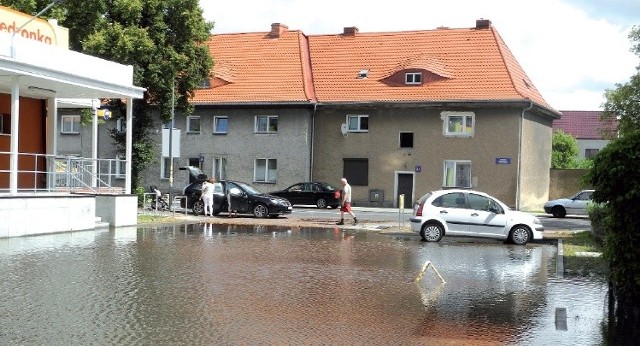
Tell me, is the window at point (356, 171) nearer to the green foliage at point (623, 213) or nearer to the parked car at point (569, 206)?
the parked car at point (569, 206)

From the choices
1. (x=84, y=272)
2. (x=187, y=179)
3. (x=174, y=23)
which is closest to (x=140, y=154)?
(x=174, y=23)

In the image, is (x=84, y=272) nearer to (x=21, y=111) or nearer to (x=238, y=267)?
(x=238, y=267)

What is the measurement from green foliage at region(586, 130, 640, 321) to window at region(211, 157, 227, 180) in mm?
33881

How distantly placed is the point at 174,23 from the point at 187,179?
40.4 feet

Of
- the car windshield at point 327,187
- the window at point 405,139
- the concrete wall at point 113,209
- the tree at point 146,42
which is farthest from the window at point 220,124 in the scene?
the concrete wall at point 113,209

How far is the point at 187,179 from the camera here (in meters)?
43.4

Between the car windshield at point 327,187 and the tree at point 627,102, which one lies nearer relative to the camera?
the tree at point 627,102

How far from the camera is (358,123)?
41094 mm

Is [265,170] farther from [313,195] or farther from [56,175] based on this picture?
[56,175]

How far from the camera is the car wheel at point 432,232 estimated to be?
20219 millimetres

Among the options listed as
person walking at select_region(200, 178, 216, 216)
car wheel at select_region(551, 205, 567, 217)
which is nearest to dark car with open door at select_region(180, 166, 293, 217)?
person walking at select_region(200, 178, 216, 216)

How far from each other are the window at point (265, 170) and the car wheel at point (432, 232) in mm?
22398

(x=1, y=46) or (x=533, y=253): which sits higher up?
(x=1, y=46)

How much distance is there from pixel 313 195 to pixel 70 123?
59.7 feet
